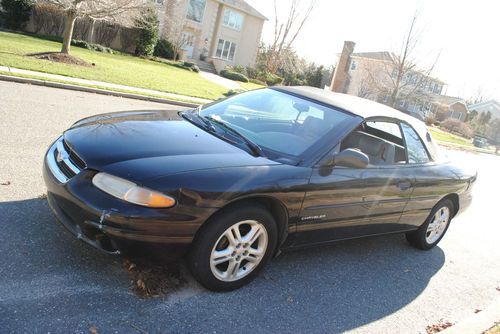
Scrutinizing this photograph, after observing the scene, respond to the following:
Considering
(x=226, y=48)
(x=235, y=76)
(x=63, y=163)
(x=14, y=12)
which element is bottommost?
(x=63, y=163)

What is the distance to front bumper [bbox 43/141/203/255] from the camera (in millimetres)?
2883

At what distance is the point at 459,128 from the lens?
169ft

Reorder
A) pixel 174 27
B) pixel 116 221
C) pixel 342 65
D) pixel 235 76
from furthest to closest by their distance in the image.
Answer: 1. pixel 342 65
2. pixel 235 76
3. pixel 174 27
4. pixel 116 221

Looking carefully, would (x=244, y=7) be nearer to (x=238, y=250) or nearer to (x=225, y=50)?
(x=225, y=50)

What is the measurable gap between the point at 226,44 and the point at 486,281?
123 feet

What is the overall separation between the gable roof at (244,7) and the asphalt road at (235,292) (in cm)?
3559

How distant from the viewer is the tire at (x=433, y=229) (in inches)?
207

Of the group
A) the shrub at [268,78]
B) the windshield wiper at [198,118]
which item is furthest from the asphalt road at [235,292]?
the shrub at [268,78]

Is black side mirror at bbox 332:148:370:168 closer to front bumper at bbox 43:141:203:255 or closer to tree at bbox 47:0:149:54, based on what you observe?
front bumper at bbox 43:141:203:255

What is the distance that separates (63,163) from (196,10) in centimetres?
3696

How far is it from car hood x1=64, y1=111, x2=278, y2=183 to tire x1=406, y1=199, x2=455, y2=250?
2.65 m

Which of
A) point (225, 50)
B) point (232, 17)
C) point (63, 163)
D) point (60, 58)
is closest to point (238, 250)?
point (63, 163)

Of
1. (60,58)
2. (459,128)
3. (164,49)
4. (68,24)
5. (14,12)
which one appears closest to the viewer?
(60,58)

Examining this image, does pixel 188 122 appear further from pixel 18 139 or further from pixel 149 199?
pixel 18 139
